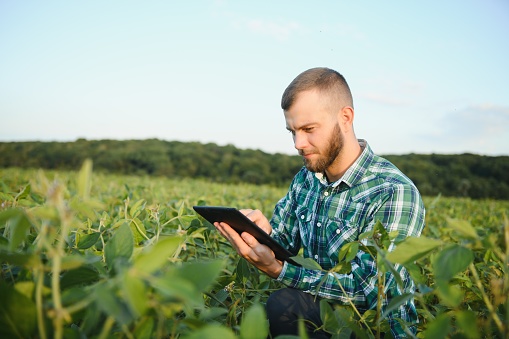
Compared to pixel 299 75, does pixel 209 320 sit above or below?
below

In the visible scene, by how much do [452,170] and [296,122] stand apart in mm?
12606

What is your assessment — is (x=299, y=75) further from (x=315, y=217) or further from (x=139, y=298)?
(x=139, y=298)

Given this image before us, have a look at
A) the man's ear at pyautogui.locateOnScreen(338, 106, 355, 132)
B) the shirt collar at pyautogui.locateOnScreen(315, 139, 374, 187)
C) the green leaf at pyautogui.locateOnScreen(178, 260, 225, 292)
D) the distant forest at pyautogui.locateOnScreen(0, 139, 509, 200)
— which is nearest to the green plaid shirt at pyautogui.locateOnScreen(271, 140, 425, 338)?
the shirt collar at pyautogui.locateOnScreen(315, 139, 374, 187)

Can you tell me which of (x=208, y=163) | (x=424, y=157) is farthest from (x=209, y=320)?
(x=424, y=157)

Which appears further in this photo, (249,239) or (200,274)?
(249,239)

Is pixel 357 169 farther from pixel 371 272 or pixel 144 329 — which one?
pixel 144 329

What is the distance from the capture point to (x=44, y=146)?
17047 mm

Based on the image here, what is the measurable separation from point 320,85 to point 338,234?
75cm

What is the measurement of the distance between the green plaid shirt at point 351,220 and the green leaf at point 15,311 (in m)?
0.90

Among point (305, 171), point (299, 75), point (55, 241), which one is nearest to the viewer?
point (55, 241)

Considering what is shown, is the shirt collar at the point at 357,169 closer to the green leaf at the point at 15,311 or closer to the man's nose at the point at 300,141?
the man's nose at the point at 300,141

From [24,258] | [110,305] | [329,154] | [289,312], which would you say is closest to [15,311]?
[24,258]

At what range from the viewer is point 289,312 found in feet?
4.43

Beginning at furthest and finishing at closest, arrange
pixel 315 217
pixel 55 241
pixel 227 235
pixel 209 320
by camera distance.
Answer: pixel 315 217, pixel 227 235, pixel 55 241, pixel 209 320
